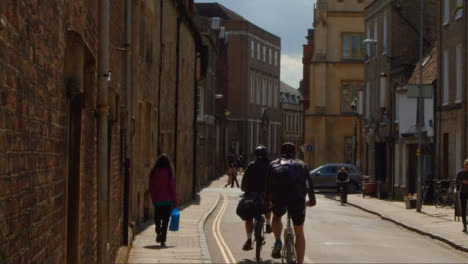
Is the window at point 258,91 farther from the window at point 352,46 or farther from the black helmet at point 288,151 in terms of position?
the black helmet at point 288,151

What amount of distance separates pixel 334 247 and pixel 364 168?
41158 mm

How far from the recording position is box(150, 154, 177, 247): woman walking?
1764 centimetres

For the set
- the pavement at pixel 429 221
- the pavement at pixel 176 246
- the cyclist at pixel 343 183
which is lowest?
the pavement at pixel 429 221

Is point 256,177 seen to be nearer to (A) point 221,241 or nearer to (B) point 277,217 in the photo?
(B) point 277,217

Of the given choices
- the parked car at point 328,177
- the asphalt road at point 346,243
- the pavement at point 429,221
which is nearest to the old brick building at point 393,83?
the parked car at point 328,177

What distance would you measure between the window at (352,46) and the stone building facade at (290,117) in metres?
45.6

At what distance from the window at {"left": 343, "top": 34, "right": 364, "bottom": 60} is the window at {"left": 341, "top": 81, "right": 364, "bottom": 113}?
6.29 ft

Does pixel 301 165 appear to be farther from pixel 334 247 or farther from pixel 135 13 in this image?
pixel 135 13

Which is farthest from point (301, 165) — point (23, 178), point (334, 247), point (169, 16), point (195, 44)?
point (195, 44)

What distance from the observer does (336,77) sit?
70938 mm

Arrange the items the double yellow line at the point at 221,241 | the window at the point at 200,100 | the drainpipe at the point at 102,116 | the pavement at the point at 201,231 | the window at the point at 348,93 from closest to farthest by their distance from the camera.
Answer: the drainpipe at the point at 102,116 < the pavement at the point at 201,231 < the double yellow line at the point at 221,241 < the window at the point at 200,100 < the window at the point at 348,93

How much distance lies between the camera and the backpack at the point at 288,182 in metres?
13.1

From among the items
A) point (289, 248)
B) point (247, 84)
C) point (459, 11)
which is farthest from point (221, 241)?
point (247, 84)

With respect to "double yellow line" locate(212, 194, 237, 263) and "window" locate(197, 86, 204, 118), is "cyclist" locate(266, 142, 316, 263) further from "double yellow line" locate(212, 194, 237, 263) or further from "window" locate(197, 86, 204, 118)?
"window" locate(197, 86, 204, 118)
